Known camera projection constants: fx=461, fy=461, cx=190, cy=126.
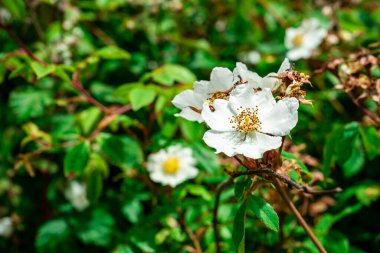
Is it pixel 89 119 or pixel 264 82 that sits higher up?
pixel 264 82

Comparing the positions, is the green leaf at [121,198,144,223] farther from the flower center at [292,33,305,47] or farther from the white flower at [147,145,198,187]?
the flower center at [292,33,305,47]

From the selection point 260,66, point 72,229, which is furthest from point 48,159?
point 260,66

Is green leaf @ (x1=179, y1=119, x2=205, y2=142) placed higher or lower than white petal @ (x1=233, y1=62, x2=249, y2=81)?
lower

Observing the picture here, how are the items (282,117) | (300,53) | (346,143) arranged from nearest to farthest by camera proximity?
(282,117), (346,143), (300,53)

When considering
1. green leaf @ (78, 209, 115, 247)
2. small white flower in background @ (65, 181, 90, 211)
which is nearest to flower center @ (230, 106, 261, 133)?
green leaf @ (78, 209, 115, 247)

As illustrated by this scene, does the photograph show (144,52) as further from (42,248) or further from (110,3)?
(42,248)

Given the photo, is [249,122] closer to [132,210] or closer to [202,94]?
[202,94]

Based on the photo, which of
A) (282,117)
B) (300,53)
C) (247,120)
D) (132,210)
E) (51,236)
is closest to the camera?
(282,117)

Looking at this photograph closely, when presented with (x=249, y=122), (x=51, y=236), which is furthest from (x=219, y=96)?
(x=51, y=236)
